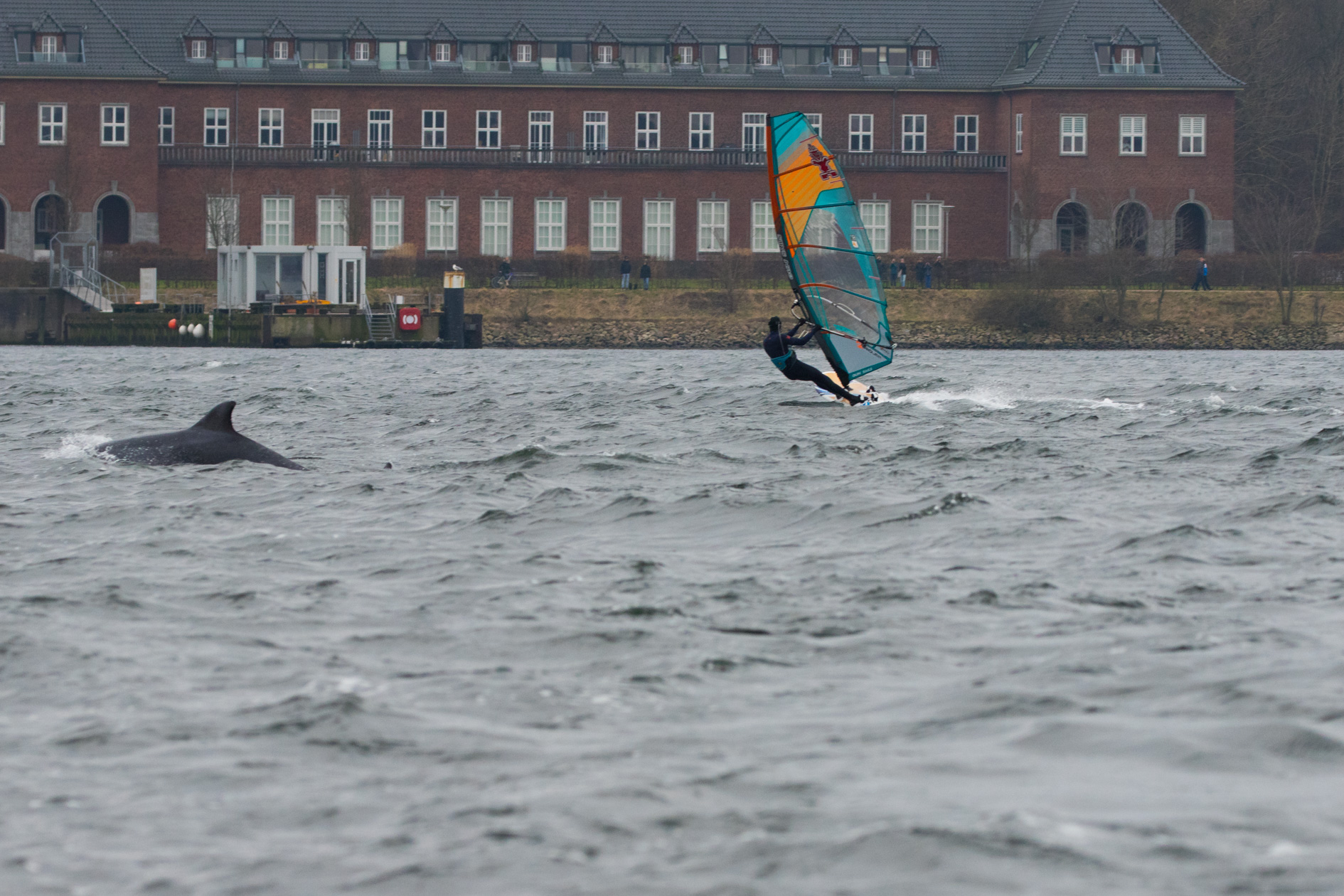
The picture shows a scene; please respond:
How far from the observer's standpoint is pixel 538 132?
269 feet

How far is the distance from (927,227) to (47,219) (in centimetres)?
3822

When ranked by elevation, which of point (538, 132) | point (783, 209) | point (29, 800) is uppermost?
point (538, 132)

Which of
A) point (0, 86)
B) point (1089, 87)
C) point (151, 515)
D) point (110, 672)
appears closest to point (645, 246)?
point (1089, 87)

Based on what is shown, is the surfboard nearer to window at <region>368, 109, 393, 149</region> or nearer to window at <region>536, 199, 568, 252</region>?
window at <region>536, 199, 568, 252</region>

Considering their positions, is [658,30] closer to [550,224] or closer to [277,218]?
[550,224]

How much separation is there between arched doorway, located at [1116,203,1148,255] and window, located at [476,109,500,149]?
27117 millimetres

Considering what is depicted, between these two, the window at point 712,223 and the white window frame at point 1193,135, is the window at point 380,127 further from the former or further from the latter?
the white window frame at point 1193,135

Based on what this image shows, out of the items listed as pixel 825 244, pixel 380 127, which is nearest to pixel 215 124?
pixel 380 127

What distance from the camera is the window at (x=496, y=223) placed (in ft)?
266

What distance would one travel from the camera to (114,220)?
80.4 meters

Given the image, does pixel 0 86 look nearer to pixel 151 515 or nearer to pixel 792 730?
pixel 151 515

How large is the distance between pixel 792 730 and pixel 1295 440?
60.2ft

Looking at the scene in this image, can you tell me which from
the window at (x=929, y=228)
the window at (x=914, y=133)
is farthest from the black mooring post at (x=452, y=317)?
the window at (x=914, y=133)

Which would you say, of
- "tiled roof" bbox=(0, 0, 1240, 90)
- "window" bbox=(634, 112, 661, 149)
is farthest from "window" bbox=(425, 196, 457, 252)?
"window" bbox=(634, 112, 661, 149)
